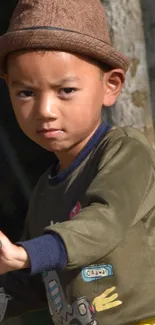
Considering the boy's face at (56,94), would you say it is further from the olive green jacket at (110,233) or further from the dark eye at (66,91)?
the olive green jacket at (110,233)

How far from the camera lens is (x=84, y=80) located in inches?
107

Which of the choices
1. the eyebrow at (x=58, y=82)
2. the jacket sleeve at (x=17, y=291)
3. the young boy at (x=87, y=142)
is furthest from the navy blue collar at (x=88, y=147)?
the jacket sleeve at (x=17, y=291)

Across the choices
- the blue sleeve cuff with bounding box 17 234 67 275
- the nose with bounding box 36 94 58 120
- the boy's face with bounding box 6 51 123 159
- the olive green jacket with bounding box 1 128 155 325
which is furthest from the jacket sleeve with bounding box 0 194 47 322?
the blue sleeve cuff with bounding box 17 234 67 275

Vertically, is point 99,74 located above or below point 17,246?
above

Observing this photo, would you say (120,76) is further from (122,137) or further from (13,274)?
(13,274)

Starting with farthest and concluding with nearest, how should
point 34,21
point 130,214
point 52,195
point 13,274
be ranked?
point 13,274, point 52,195, point 34,21, point 130,214

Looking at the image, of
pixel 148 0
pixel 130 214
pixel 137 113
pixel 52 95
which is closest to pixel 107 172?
pixel 130 214

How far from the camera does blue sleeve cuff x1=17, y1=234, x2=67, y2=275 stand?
2.32 metres

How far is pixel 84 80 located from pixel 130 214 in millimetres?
463

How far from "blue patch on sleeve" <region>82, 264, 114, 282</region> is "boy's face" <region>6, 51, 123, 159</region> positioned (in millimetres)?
408

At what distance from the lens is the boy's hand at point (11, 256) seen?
224 centimetres

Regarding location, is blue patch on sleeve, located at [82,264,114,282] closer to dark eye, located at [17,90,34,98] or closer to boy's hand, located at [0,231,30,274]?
boy's hand, located at [0,231,30,274]

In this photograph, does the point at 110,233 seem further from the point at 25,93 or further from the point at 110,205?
the point at 25,93

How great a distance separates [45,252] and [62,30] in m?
0.73
